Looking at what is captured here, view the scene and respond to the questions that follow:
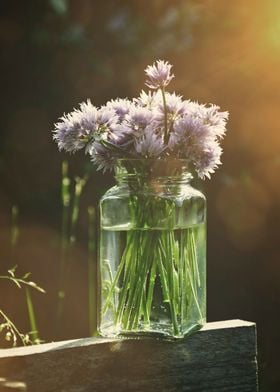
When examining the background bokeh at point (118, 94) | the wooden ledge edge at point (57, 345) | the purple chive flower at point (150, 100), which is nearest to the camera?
the wooden ledge edge at point (57, 345)

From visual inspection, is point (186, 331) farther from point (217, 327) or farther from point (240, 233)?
point (240, 233)

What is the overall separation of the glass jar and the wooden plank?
0.04 m

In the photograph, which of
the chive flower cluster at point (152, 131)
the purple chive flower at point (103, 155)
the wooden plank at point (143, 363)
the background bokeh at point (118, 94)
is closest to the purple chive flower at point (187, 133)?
the chive flower cluster at point (152, 131)

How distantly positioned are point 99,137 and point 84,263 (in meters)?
1.04

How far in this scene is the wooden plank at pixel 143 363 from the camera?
4.65ft

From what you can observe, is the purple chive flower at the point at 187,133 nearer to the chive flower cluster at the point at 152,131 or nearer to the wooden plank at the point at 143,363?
the chive flower cluster at the point at 152,131

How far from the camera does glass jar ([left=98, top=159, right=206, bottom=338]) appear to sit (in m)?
1.48

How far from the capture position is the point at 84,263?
2463 millimetres

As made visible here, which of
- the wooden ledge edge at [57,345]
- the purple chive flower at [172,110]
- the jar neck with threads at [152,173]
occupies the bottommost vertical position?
the wooden ledge edge at [57,345]

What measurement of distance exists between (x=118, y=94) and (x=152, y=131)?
1.09 m

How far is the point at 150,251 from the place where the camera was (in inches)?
58.1

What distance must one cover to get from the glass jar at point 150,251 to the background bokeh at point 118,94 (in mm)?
938

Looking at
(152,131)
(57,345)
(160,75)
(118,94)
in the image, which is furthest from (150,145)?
(118,94)

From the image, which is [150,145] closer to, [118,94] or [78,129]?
[78,129]
